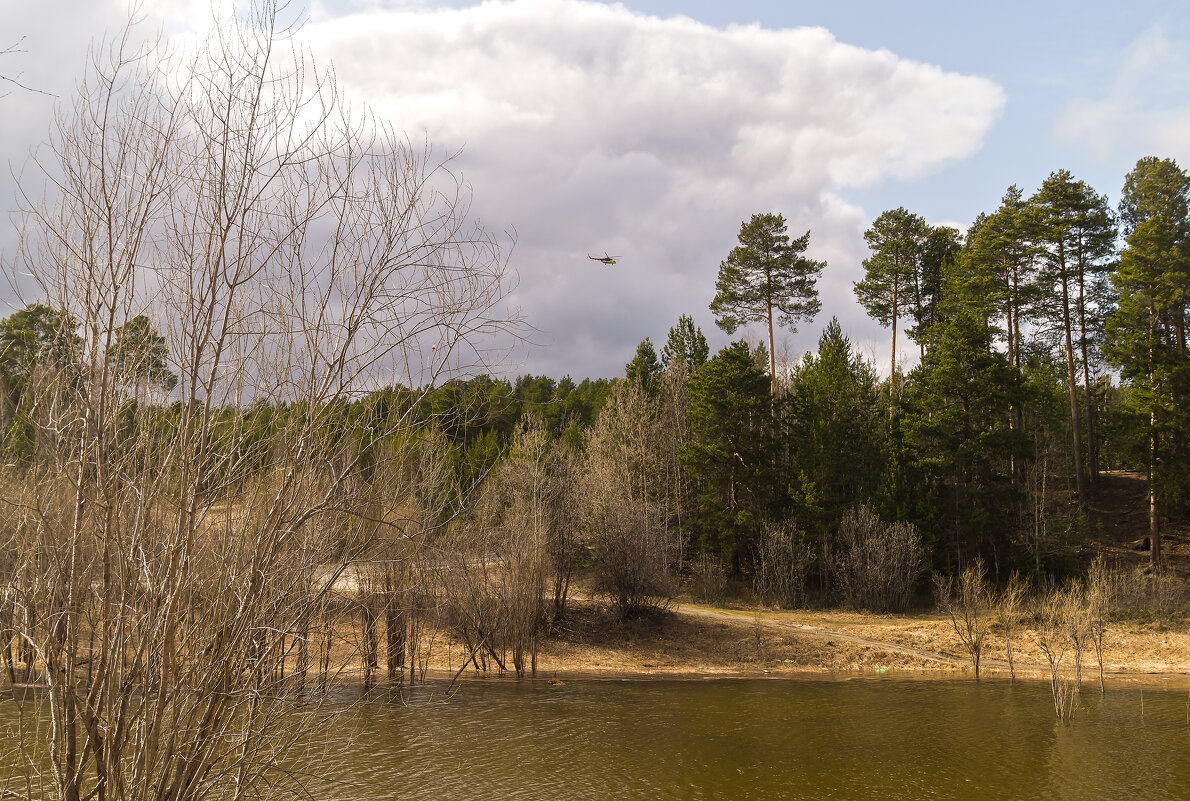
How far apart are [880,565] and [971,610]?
6.42 metres

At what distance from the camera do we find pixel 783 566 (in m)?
31.6

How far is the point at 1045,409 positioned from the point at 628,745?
38.9m

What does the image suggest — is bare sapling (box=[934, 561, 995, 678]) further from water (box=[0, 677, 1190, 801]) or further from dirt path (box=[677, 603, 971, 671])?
water (box=[0, 677, 1190, 801])

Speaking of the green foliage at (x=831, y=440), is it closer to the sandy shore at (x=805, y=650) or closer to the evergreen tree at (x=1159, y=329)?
the sandy shore at (x=805, y=650)

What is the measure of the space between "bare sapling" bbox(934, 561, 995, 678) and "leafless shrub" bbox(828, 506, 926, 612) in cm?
120

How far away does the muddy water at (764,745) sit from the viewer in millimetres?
12219

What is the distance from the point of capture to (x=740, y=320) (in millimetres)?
40531

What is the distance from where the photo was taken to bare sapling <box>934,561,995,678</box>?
21.6 m

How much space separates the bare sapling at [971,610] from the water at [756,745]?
6.57ft

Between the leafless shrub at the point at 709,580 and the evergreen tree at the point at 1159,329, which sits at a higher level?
the evergreen tree at the point at 1159,329

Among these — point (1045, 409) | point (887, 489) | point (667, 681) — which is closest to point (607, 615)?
point (667, 681)

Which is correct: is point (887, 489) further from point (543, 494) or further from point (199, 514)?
point (199, 514)

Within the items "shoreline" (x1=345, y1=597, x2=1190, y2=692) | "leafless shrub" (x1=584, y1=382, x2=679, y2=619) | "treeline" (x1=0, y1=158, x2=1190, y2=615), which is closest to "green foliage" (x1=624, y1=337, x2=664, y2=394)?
"treeline" (x1=0, y1=158, x2=1190, y2=615)

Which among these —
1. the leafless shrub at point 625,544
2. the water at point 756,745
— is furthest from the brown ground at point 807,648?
the water at point 756,745
